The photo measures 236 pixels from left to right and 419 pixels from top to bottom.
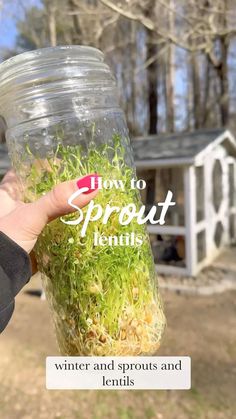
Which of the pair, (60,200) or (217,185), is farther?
(217,185)

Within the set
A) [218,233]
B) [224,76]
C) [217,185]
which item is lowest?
[218,233]

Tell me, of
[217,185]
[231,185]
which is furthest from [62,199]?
[231,185]

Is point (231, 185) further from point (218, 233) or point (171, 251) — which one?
point (171, 251)

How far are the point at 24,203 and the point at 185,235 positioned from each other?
3.79 m

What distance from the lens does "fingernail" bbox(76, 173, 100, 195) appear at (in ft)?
2.20

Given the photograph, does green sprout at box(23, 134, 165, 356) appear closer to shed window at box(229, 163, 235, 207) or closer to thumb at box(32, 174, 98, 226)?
thumb at box(32, 174, 98, 226)

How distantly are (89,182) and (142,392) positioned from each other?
193cm

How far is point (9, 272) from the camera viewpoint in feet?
2.23

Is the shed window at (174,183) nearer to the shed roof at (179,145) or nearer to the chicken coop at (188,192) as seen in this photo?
the chicken coop at (188,192)

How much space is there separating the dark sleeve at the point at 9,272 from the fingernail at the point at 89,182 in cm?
14

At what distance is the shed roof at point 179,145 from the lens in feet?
14.7

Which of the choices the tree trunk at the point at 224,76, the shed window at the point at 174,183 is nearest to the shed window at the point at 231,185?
the shed window at the point at 174,183

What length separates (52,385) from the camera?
79 centimetres

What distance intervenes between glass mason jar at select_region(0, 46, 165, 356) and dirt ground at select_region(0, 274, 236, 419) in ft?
5.26
